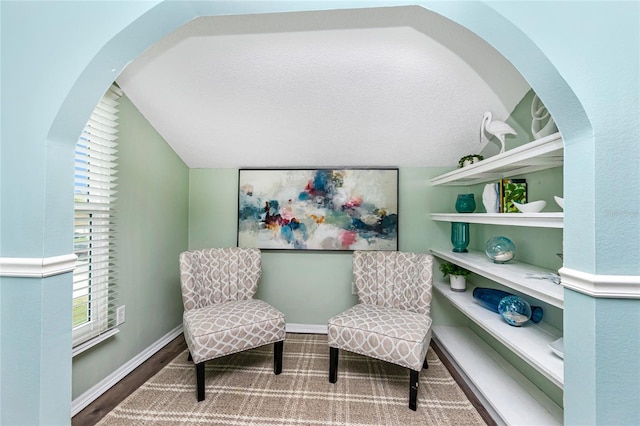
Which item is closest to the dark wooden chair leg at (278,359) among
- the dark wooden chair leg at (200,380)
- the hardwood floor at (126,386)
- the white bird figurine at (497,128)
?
the dark wooden chair leg at (200,380)

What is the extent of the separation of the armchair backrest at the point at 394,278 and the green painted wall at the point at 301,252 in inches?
18.9

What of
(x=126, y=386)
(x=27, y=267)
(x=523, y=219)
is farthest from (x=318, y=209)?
(x=27, y=267)

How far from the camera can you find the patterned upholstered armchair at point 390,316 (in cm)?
170

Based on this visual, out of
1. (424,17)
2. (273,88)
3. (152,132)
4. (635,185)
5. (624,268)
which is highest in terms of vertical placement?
(424,17)

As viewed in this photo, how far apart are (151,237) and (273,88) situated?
1524 millimetres

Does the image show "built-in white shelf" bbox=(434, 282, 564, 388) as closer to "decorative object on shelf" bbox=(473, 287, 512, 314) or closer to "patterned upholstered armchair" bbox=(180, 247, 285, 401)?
"decorative object on shelf" bbox=(473, 287, 512, 314)

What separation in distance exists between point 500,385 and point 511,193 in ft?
3.76

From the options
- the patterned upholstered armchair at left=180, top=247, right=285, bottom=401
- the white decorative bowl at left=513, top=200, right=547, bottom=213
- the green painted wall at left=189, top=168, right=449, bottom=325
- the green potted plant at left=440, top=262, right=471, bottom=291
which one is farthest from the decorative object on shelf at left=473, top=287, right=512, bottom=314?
the patterned upholstered armchair at left=180, top=247, right=285, bottom=401

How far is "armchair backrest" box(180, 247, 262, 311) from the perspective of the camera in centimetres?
208

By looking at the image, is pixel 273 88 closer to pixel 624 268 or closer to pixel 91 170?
pixel 91 170

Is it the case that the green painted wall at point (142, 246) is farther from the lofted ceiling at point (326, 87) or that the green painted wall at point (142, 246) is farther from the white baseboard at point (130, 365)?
the lofted ceiling at point (326, 87)

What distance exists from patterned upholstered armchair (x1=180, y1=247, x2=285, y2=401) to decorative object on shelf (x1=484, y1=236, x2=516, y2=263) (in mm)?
1496

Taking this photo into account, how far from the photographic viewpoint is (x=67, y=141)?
1.09m

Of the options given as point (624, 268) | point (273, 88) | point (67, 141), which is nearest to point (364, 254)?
point (273, 88)
